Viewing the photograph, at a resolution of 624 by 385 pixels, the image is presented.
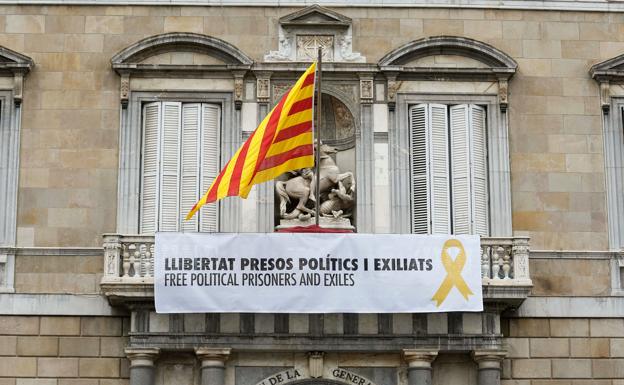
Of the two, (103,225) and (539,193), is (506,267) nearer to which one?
(539,193)

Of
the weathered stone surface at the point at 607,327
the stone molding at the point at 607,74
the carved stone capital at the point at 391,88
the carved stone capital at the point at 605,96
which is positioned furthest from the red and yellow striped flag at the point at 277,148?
the weathered stone surface at the point at 607,327

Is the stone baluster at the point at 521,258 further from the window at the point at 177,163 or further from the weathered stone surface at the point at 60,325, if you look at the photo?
the weathered stone surface at the point at 60,325

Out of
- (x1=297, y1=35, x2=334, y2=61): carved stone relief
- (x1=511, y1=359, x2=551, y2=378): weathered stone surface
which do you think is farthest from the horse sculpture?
(x1=511, y1=359, x2=551, y2=378): weathered stone surface

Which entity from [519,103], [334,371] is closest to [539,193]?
[519,103]

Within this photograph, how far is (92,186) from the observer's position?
2755cm

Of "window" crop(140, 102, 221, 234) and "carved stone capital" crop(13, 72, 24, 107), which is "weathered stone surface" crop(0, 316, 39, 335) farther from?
"carved stone capital" crop(13, 72, 24, 107)

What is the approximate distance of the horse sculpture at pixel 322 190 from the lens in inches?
1075

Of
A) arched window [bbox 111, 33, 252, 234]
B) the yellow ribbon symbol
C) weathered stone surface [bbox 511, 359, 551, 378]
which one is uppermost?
arched window [bbox 111, 33, 252, 234]

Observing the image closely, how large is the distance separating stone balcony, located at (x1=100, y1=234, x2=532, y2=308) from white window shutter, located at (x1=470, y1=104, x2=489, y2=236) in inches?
41.5

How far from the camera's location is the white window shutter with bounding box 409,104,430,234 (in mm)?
27719

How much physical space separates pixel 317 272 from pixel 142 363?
374cm

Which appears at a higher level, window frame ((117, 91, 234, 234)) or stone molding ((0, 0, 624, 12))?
stone molding ((0, 0, 624, 12))

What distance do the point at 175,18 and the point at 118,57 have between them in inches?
58.9

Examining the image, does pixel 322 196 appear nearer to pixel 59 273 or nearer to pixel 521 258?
pixel 521 258
